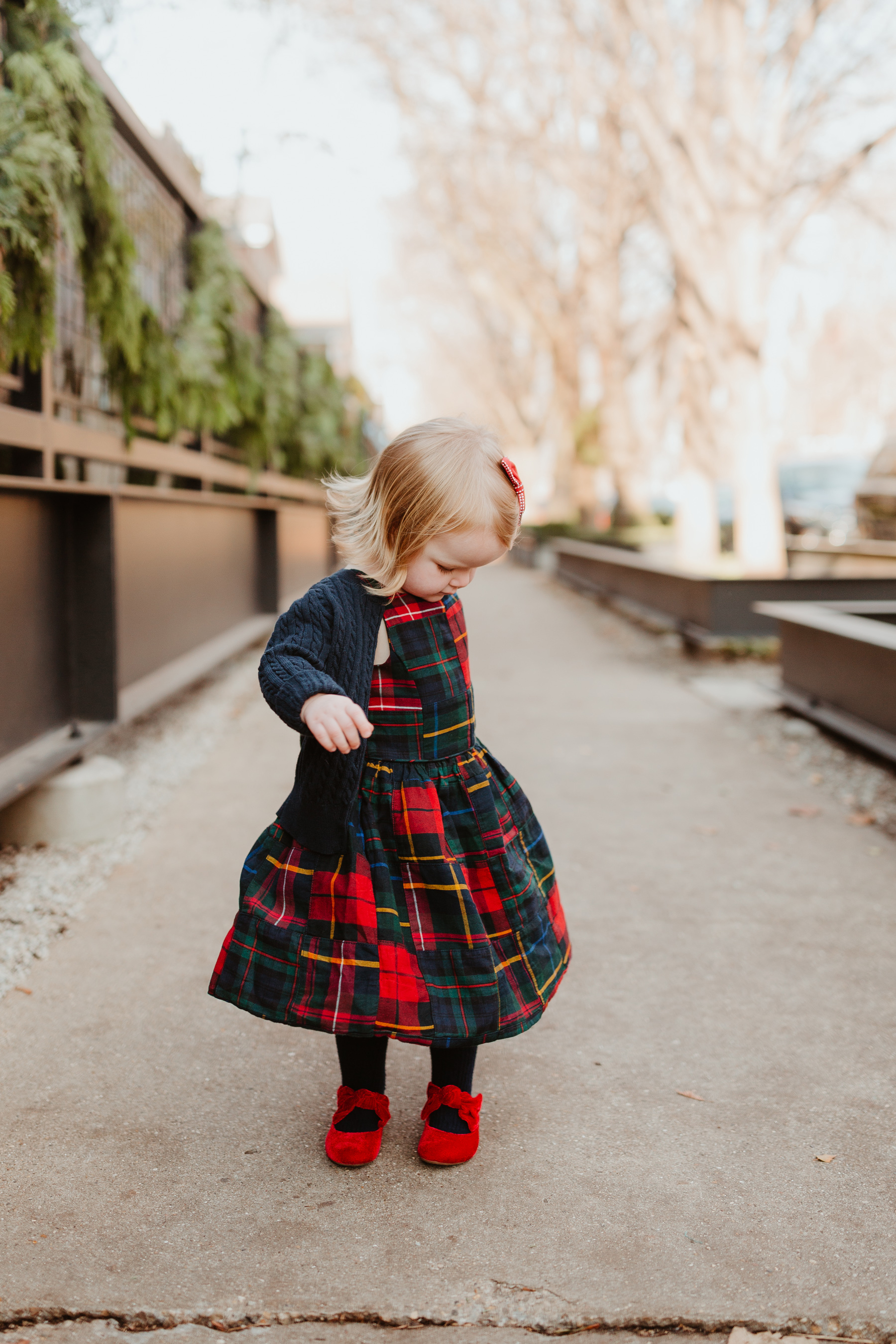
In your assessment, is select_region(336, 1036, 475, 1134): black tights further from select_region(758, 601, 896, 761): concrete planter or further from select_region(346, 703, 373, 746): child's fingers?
select_region(758, 601, 896, 761): concrete planter

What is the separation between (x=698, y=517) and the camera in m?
13.6

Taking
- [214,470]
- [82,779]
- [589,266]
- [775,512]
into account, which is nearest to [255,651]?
[214,470]

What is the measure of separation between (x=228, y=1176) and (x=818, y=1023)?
1556 millimetres

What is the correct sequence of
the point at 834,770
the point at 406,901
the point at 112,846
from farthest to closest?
1. the point at 834,770
2. the point at 112,846
3. the point at 406,901

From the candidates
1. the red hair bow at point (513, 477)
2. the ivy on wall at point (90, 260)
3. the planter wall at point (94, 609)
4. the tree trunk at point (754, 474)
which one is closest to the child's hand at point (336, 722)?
the red hair bow at point (513, 477)

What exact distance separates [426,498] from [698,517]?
12.0 meters

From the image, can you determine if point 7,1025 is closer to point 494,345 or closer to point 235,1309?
point 235,1309

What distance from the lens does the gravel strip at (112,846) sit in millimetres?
3441

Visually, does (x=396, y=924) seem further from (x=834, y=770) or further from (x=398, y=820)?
(x=834, y=770)

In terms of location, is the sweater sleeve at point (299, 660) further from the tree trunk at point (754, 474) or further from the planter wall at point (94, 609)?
the tree trunk at point (754, 474)

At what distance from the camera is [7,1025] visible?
9.41ft

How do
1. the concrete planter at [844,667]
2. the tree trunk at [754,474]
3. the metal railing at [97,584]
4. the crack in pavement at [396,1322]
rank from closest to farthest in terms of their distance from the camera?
the crack in pavement at [396,1322], the metal railing at [97,584], the concrete planter at [844,667], the tree trunk at [754,474]

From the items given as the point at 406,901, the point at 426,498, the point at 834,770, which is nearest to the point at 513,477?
the point at 426,498

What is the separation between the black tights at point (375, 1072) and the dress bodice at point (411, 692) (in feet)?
2.01
